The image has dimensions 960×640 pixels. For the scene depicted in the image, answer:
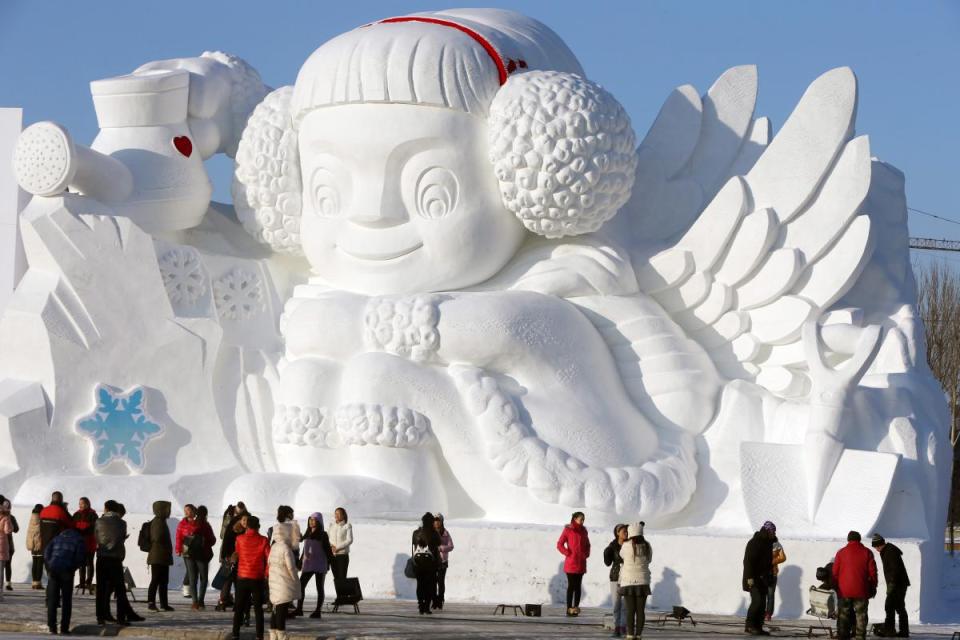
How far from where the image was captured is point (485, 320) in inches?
629

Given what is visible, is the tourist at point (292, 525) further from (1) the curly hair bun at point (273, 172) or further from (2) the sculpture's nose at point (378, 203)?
(1) the curly hair bun at point (273, 172)

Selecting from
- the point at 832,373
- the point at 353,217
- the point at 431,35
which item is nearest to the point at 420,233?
the point at 353,217

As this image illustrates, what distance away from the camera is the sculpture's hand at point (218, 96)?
17891 mm

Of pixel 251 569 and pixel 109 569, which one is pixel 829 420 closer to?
pixel 251 569

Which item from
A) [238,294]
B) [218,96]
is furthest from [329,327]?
[218,96]

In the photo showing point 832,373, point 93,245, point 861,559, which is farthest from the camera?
point 93,245

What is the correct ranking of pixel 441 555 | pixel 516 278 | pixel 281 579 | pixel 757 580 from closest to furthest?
pixel 281 579
pixel 757 580
pixel 441 555
pixel 516 278

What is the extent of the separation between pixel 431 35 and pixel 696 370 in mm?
3899

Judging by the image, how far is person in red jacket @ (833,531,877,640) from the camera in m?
12.4

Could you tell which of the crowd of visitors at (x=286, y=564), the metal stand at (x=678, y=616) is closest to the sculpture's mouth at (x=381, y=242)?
the crowd of visitors at (x=286, y=564)

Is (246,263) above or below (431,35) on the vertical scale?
below

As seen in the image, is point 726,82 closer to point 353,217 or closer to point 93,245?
point 353,217

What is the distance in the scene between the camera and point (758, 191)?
55.6 ft

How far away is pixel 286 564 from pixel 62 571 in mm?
1506
